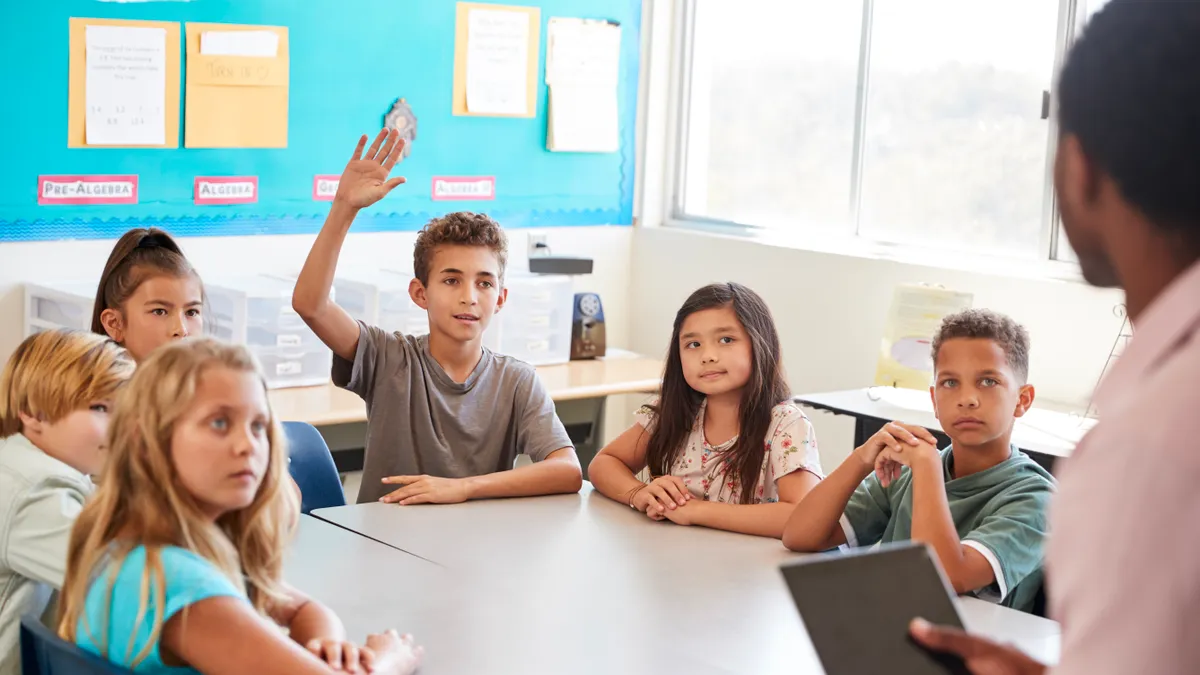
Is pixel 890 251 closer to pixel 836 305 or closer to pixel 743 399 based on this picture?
pixel 836 305

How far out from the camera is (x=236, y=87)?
3.71 m

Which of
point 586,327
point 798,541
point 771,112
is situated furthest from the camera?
point 771,112

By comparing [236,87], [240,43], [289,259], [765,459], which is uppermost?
[240,43]

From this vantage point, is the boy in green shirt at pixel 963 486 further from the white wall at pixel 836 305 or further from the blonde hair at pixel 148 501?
the white wall at pixel 836 305

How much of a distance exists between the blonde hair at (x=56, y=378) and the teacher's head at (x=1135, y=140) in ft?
4.46

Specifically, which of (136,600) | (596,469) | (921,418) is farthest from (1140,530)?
(921,418)

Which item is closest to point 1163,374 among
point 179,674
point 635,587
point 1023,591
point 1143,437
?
point 1143,437

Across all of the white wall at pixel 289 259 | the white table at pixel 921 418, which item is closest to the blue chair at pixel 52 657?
the white table at pixel 921 418

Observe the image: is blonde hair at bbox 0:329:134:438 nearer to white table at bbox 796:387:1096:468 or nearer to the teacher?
the teacher

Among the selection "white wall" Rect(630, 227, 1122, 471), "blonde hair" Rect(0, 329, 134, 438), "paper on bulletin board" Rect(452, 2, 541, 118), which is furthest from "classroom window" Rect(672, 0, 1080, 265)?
"blonde hair" Rect(0, 329, 134, 438)

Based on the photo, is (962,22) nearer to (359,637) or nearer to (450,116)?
(450,116)

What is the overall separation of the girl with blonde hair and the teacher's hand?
27.7 inches

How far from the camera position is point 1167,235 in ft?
2.54

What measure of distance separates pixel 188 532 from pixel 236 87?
2549 millimetres
